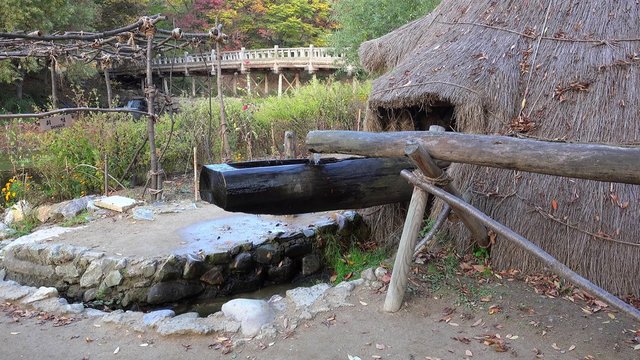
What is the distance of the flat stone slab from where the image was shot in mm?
8211

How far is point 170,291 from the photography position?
6172mm

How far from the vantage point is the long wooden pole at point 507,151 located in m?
2.77

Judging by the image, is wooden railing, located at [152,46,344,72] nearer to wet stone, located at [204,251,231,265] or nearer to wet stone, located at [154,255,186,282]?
wet stone, located at [204,251,231,265]

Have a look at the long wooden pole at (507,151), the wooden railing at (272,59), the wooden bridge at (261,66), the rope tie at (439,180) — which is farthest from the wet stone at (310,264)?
the wooden railing at (272,59)

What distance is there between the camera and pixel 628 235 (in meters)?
4.52

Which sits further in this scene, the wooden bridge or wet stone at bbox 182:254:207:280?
the wooden bridge

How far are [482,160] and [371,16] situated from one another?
1051cm

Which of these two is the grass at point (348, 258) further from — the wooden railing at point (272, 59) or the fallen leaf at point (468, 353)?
the wooden railing at point (272, 59)

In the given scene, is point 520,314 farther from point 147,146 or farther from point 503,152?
point 147,146

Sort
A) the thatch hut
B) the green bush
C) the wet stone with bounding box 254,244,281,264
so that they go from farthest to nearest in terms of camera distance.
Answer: the green bush
the wet stone with bounding box 254,244,281,264
the thatch hut

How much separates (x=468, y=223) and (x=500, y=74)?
74.9 inches

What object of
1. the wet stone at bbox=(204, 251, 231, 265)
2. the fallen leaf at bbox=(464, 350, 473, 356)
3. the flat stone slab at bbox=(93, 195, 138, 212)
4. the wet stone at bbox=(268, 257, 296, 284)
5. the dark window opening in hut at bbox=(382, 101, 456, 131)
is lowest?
the wet stone at bbox=(268, 257, 296, 284)

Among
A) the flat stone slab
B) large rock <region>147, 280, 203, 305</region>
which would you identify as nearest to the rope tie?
large rock <region>147, 280, 203, 305</region>

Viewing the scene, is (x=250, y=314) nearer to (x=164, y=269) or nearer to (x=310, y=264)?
(x=164, y=269)
